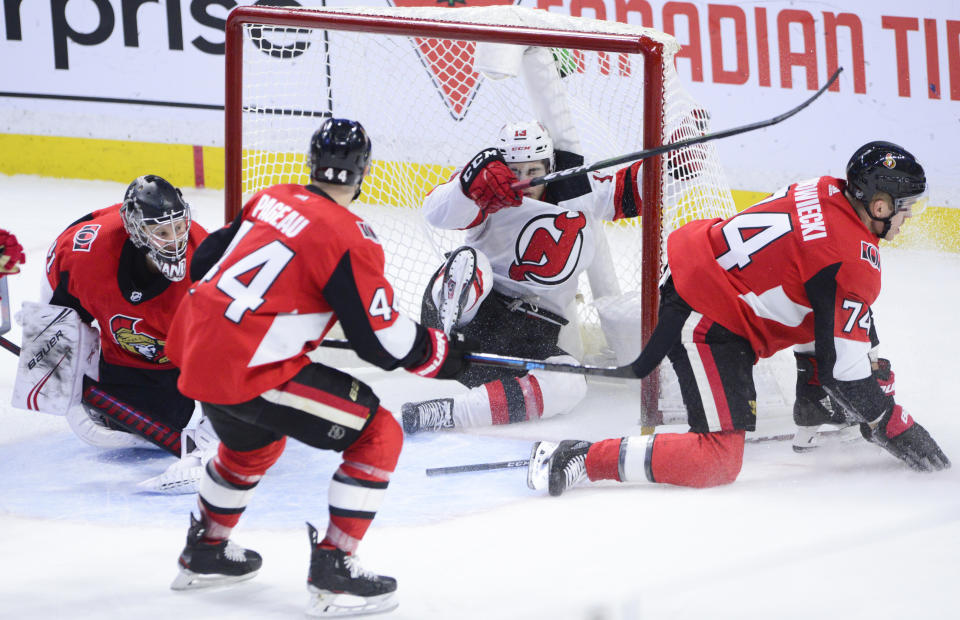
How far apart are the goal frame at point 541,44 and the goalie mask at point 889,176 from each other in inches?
23.9

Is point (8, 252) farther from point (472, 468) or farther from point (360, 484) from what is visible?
point (360, 484)

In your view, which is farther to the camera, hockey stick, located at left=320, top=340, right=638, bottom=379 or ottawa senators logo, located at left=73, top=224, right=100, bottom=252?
ottawa senators logo, located at left=73, top=224, right=100, bottom=252

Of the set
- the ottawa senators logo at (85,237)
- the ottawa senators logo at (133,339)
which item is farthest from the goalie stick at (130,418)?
the ottawa senators logo at (85,237)

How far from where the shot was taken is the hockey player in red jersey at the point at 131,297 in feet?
8.87

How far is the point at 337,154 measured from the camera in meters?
2.08

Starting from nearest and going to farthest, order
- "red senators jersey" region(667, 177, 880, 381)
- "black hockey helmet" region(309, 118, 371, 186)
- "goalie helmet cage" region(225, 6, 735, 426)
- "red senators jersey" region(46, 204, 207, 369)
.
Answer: "black hockey helmet" region(309, 118, 371, 186)
"red senators jersey" region(667, 177, 880, 381)
"red senators jersey" region(46, 204, 207, 369)
"goalie helmet cage" region(225, 6, 735, 426)

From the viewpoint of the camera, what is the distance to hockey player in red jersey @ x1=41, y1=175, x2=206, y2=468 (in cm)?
270

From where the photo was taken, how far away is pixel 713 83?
199 inches

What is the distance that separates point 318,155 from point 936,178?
3.68 metres

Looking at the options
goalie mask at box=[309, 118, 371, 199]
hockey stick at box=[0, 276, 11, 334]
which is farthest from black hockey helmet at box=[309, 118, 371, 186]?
hockey stick at box=[0, 276, 11, 334]

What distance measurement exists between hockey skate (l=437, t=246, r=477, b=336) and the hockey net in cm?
49

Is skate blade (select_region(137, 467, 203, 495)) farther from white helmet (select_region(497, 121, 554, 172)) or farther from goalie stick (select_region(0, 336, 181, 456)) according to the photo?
white helmet (select_region(497, 121, 554, 172))

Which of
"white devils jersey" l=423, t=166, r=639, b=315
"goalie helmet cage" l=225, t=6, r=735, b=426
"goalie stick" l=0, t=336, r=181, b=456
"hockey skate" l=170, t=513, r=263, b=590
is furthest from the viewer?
"white devils jersey" l=423, t=166, r=639, b=315

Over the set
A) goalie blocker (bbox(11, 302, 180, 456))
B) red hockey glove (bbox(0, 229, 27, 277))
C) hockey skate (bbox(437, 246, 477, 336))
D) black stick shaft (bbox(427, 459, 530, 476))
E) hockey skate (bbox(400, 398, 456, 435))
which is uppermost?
red hockey glove (bbox(0, 229, 27, 277))
